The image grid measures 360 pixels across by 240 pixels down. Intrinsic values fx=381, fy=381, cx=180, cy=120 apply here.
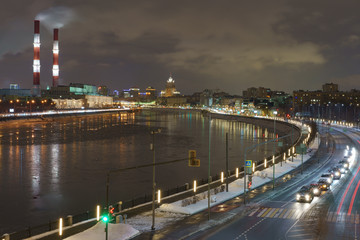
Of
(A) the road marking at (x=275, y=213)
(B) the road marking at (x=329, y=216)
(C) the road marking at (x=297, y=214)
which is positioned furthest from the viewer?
(A) the road marking at (x=275, y=213)

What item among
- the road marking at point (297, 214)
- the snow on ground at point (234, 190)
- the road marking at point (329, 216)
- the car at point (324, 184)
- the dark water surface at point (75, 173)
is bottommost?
the dark water surface at point (75, 173)

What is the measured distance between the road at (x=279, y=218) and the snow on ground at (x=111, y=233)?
2.18ft

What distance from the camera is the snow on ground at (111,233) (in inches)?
659

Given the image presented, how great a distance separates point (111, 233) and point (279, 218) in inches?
351

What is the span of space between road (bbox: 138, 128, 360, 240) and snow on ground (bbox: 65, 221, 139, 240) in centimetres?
66

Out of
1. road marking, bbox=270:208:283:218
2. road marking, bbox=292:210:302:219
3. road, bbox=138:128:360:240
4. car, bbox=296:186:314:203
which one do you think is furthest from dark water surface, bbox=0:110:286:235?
road marking, bbox=292:210:302:219

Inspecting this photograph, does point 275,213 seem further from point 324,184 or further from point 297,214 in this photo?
point 324,184

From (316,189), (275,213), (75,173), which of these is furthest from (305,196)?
(75,173)

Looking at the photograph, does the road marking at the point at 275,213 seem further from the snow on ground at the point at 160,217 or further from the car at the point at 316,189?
the car at the point at 316,189

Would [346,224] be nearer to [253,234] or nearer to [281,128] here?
[253,234]

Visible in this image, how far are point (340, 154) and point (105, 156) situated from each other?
31.5 meters

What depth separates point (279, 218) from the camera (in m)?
20.2

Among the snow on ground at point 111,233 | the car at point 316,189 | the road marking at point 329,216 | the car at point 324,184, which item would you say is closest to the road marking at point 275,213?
the road marking at point 329,216

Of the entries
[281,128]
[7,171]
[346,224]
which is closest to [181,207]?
[346,224]
